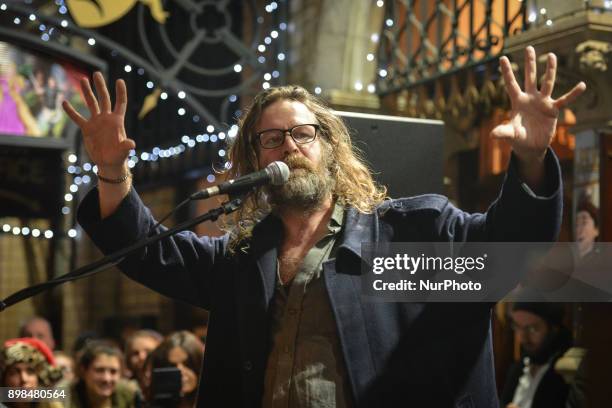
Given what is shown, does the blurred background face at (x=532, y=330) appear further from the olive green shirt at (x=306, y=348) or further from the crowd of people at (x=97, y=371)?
the olive green shirt at (x=306, y=348)

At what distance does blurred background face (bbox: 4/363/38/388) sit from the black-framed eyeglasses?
7.12ft

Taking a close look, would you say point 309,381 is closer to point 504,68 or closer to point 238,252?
point 238,252

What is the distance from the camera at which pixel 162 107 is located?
1150 cm

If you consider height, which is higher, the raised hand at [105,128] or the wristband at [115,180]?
the raised hand at [105,128]

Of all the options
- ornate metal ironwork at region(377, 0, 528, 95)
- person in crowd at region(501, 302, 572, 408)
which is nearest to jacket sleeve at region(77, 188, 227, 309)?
person in crowd at region(501, 302, 572, 408)

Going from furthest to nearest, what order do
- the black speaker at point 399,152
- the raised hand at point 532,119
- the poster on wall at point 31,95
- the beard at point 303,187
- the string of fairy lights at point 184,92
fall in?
the poster on wall at point 31,95 → the string of fairy lights at point 184,92 → the black speaker at point 399,152 → the beard at point 303,187 → the raised hand at point 532,119

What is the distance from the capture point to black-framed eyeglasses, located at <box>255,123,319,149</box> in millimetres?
2977

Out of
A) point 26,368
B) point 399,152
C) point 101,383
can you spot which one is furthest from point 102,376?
point 399,152

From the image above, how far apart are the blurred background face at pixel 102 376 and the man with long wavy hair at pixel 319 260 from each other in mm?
2578

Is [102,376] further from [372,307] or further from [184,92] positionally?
[372,307]

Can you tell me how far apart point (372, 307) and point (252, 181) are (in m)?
0.44

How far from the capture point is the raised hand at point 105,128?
9.44ft

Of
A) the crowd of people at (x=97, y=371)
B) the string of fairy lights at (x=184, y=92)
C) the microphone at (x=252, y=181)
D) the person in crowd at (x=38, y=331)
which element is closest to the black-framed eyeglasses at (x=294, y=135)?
the microphone at (x=252, y=181)

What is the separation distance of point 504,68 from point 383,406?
86cm
